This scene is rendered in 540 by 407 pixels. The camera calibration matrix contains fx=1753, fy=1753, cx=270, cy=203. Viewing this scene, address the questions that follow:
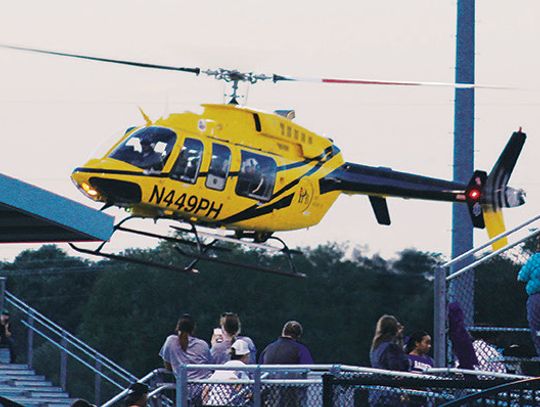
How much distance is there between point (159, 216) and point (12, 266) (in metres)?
72.2

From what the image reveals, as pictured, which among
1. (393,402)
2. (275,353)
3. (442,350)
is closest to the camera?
(393,402)

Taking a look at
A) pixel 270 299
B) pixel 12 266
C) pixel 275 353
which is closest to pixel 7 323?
pixel 275 353

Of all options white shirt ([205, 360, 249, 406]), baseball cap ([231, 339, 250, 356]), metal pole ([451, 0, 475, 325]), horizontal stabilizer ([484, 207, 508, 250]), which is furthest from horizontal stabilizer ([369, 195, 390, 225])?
white shirt ([205, 360, 249, 406])

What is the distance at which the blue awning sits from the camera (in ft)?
62.0

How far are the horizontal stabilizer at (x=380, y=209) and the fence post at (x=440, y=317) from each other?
38.8ft

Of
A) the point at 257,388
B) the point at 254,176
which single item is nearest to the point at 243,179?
the point at 254,176

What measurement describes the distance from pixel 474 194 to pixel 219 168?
4.63 meters

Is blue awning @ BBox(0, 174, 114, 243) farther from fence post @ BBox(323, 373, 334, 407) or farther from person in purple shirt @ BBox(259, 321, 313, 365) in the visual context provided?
fence post @ BBox(323, 373, 334, 407)

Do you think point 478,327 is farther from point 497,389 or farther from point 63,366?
point 63,366

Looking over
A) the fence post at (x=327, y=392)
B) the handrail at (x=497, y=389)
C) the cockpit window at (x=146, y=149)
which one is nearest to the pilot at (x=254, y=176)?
the cockpit window at (x=146, y=149)

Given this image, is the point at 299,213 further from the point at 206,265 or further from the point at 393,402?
the point at 206,265

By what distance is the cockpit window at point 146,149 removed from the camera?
78.5 feet

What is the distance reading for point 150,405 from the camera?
2136cm

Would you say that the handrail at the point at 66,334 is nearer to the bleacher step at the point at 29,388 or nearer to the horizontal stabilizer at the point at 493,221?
the bleacher step at the point at 29,388
